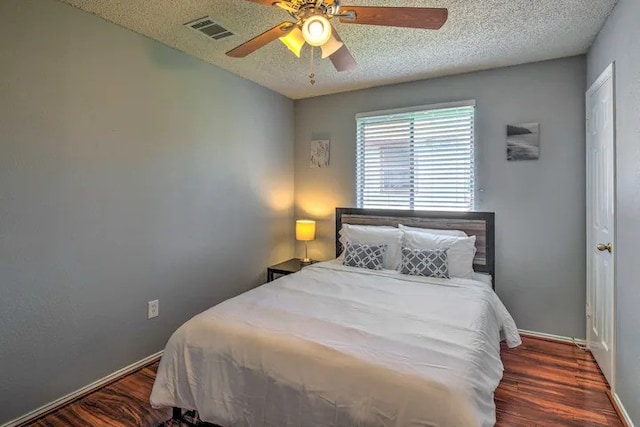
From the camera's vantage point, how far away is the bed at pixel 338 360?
1.34 meters

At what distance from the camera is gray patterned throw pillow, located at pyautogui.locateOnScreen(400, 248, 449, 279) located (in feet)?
9.33

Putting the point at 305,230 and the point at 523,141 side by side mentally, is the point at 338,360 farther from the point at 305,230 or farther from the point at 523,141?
the point at 523,141

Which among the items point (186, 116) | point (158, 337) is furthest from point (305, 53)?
point (158, 337)

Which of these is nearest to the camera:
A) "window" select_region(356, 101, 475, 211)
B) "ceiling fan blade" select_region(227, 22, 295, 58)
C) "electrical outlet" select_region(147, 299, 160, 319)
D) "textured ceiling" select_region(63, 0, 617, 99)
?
"ceiling fan blade" select_region(227, 22, 295, 58)

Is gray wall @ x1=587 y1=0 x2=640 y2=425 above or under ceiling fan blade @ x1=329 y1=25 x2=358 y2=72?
under

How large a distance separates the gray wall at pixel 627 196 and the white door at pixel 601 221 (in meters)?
0.12

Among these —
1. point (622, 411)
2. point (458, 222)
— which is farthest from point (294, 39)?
point (622, 411)

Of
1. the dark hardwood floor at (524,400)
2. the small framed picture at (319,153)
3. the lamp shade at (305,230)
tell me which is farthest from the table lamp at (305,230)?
the dark hardwood floor at (524,400)

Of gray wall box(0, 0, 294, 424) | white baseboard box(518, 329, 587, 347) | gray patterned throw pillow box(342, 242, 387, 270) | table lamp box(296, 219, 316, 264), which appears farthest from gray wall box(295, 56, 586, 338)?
gray wall box(0, 0, 294, 424)

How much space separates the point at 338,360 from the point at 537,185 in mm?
2610

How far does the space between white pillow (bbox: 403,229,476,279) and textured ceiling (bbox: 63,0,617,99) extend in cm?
159

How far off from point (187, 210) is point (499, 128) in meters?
2.97

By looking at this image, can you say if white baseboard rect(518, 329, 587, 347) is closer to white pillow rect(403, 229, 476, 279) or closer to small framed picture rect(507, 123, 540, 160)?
white pillow rect(403, 229, 476, 279)

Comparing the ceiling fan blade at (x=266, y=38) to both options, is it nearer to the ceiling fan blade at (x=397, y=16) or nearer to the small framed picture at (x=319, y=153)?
the ceiling fan blade at (x=397, y=16)
